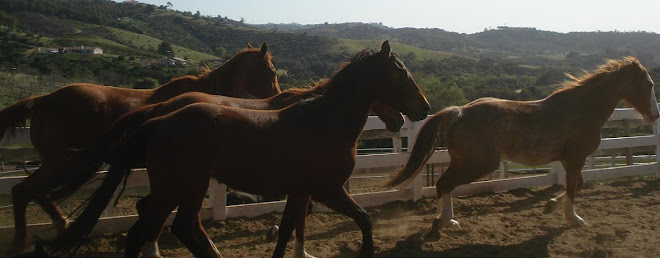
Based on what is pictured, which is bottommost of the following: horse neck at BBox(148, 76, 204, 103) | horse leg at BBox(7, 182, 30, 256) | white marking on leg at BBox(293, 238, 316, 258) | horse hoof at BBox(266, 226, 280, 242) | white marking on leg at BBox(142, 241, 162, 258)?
horse hoof at BBox(266, 226, 280, 242)

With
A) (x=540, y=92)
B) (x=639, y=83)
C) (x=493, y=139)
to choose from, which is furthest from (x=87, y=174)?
(x=540, y=92)

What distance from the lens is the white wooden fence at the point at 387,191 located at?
5.63 meters

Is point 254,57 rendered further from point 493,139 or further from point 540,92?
point 540,92

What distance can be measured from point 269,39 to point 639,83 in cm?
7620

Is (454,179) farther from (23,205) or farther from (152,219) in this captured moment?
(23,205)

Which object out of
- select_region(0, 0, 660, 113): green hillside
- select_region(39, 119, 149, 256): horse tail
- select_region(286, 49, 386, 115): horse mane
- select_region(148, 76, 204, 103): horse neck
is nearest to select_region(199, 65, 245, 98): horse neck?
select_region(148, 76, 204, 103): horse neck

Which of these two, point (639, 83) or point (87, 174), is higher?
point (639, 83)

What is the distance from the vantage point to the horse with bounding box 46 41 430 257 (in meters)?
3.90

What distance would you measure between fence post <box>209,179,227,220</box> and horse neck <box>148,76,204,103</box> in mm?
1171

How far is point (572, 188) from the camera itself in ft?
22.0

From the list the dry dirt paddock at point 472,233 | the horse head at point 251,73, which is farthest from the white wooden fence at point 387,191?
the horse head at point 251,73

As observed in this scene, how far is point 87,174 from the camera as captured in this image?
13.0 feet

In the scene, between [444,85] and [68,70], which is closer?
[444,85]

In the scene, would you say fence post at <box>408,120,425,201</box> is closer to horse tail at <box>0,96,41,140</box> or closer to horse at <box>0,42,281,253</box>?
horse at <box>0,42,281,253</box>
